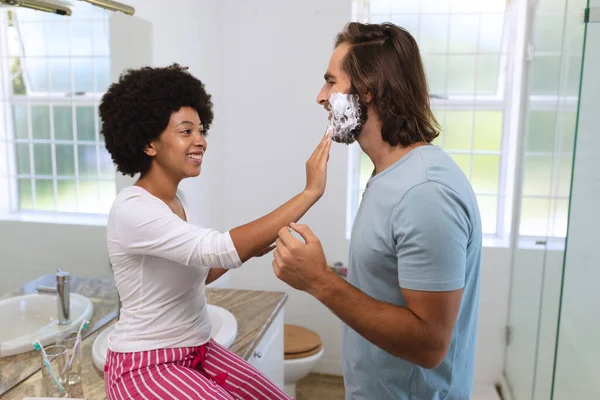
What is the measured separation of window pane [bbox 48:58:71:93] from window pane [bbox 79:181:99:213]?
1.01 feet

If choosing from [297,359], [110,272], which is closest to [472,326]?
[110,272]

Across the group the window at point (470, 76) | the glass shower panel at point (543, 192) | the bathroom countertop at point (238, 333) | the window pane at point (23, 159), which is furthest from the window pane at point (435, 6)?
the window pane at point (23, 159)

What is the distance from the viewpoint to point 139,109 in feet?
4.34

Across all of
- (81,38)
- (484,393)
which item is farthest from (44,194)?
(484,393)

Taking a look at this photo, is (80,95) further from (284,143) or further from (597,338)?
(597,338)

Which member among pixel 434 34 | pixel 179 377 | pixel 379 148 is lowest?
pixel 179 377

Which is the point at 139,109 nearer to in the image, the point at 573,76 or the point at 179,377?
the point at 179,377

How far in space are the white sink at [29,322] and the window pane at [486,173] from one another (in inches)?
87.1

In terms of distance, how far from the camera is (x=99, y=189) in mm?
1822

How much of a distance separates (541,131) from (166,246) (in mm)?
2017

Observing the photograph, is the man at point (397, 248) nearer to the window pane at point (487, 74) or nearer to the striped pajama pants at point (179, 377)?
the striped pajama pants at point (179, 377)

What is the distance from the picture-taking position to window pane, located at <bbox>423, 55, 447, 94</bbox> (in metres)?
2.96

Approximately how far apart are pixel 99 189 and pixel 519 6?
232cm

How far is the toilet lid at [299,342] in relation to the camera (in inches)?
101
